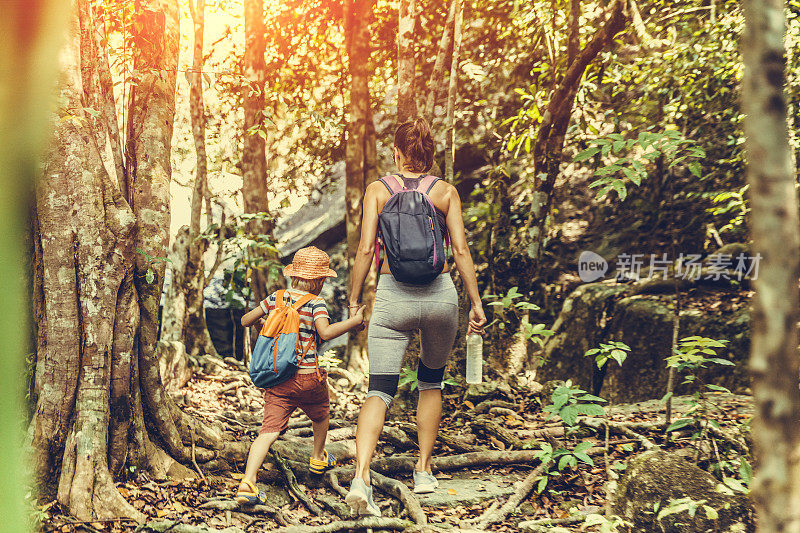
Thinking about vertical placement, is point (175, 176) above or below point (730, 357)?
above

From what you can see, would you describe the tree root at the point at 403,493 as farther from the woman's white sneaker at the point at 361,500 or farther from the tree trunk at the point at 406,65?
the tree trunk at the point at 406,65

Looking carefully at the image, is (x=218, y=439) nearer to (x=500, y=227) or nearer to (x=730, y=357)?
(x=500, y=227)

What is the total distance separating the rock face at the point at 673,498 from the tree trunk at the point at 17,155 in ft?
10.5

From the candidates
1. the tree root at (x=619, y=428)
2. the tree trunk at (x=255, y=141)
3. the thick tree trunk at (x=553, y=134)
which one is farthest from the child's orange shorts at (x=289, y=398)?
the tree trunk at (x=255, y=141)

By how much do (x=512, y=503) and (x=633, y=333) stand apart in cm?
483

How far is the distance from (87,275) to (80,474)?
106 cm

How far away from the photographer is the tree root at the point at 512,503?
3537 millimetres

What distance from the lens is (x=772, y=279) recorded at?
2.86 feet

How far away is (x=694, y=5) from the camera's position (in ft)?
26.6

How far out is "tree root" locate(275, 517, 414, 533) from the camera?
3283 mm

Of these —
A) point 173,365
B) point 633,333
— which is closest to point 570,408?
point 633,333

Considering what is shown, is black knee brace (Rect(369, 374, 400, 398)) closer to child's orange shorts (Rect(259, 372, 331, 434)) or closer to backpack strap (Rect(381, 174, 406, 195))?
child's orange shorts (Rect(259, 372, 331, 434))

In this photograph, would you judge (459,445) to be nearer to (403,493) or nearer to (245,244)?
(403,493)

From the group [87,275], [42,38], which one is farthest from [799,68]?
[42,38]
